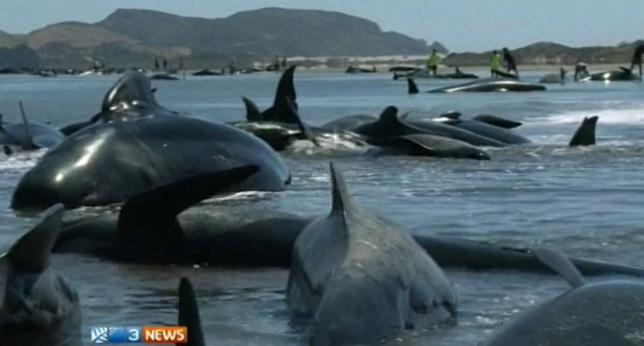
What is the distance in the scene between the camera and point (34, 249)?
5105 mm

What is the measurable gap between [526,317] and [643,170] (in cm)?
947

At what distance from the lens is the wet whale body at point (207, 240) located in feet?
23.3

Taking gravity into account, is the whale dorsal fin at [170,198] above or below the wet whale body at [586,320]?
below

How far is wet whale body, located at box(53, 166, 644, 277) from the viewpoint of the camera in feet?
23.3

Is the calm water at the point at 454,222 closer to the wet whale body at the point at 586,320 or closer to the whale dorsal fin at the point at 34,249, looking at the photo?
the whale dorsal fin at the point at 34,249

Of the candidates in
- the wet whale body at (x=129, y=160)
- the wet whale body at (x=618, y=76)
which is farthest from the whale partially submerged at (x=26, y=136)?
the wet whale body at (x=618, y=76)

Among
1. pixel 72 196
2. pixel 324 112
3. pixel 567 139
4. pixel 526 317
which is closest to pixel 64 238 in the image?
pixel 72 196

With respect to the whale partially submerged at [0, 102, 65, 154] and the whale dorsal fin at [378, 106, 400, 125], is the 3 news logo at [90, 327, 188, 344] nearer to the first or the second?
the whale dorsal fin at [378, 106, 400, 125]

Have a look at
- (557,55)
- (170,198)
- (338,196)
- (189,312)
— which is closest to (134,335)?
(189,312)

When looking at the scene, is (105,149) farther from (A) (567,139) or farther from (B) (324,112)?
(B) (324,112)

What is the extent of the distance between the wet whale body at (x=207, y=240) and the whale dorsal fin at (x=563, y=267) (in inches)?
91.4

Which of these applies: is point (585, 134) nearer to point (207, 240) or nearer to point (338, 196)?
point (207, 240)

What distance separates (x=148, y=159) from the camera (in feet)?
30.9

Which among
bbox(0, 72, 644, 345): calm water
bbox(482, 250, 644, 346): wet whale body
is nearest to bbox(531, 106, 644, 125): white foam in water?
bbox(0, 72, 644, 345): calm water
